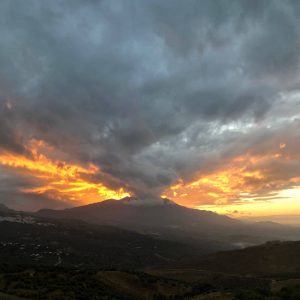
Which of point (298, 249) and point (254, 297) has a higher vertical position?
point (298, 249)

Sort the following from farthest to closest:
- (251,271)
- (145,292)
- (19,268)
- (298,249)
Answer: (298,249) → (251,271) → (145,292) → (19,268)

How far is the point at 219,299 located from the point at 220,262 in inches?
5103

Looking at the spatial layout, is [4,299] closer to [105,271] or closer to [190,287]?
[105,271]

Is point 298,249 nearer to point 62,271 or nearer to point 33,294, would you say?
point 62,271

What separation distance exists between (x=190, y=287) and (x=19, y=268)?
3306 cm

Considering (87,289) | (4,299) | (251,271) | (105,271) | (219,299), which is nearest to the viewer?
(4,299)

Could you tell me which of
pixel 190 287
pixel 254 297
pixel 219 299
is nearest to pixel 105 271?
pixel 190 287

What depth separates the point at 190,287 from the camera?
71688mm

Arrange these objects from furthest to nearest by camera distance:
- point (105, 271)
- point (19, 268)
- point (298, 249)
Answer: point (298, 249), point (105, 271), point (19, 268)

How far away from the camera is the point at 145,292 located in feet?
225

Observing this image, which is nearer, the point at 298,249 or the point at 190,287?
the point at 190,287

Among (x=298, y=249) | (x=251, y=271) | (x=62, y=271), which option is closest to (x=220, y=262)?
(x=251, y=271)

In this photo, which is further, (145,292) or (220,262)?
(220,262)

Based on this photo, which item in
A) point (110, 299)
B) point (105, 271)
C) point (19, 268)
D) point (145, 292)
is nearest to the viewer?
point (110, 299)
